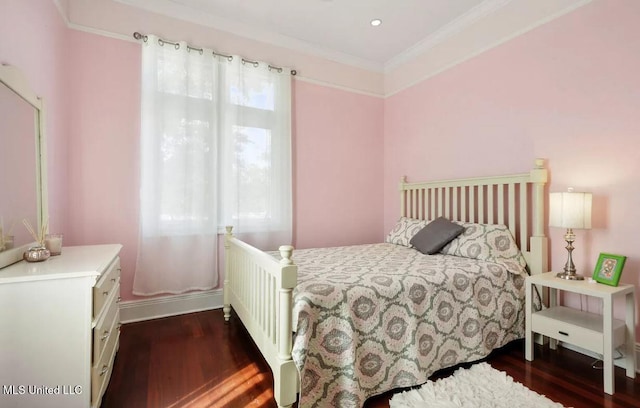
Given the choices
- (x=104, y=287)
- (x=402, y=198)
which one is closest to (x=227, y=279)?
(x=104, y=287)

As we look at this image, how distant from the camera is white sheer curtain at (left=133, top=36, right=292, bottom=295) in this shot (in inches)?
99.1

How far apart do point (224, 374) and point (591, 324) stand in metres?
2.19

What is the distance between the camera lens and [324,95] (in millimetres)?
3410

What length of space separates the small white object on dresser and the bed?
A: 770 millimetres

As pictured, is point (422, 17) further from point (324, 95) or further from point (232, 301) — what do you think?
point (232, 301)

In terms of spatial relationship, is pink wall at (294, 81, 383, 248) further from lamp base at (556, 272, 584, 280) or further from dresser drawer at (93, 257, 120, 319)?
lamp base at (556, 272, 584, 280)

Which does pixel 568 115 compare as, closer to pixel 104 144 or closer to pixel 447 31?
pixel 447 31

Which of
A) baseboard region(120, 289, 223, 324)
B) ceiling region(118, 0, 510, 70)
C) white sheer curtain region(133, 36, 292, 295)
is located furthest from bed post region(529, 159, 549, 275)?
baseboard region(120, 289, 223, 324)

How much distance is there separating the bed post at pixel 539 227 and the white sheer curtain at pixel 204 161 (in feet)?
6.85

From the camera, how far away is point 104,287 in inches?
57.2

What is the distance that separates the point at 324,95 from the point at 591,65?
2273mm

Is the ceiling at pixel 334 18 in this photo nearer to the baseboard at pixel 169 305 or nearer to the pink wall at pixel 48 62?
the pink wall at pixel 48 62

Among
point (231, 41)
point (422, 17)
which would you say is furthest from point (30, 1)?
point (422, 17)

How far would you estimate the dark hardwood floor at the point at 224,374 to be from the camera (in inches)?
60.7
